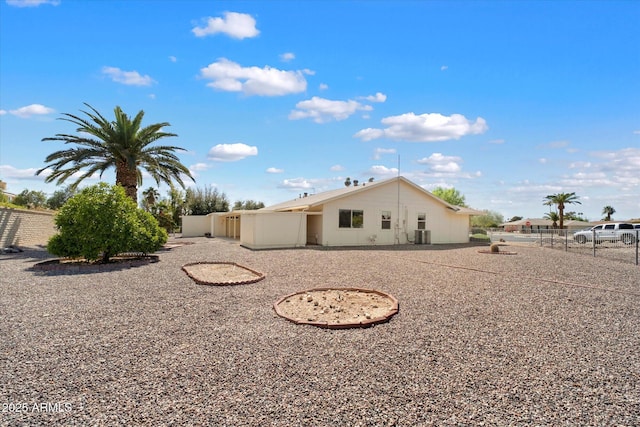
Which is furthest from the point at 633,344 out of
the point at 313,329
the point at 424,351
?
the point at 313,329

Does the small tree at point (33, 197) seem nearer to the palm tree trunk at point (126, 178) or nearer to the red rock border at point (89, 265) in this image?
the palm tree trunk at point (126, 178)

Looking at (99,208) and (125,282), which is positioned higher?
(99,208)

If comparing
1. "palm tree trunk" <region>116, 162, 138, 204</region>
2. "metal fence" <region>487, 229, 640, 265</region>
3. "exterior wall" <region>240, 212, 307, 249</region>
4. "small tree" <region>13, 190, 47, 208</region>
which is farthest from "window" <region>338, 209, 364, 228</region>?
"small tree" <region>13, 190, 47, 208</region>

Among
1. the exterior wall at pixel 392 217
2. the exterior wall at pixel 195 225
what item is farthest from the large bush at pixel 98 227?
the exterior wall at pixel 195 225

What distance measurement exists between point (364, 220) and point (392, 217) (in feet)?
6.69

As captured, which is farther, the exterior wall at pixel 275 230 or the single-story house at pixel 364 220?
the single-story house at pixel 364 220

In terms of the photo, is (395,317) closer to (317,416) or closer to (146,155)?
(317,416)

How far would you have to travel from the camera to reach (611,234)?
21.5 meters

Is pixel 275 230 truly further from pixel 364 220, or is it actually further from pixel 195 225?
pixel 195 225

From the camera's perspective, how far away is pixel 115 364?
4.25 m

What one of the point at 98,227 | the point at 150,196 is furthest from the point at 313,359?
the point at 150,196

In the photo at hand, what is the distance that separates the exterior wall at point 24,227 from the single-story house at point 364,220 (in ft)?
32.5

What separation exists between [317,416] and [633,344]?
4642mm

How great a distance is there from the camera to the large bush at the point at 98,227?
11805mm
